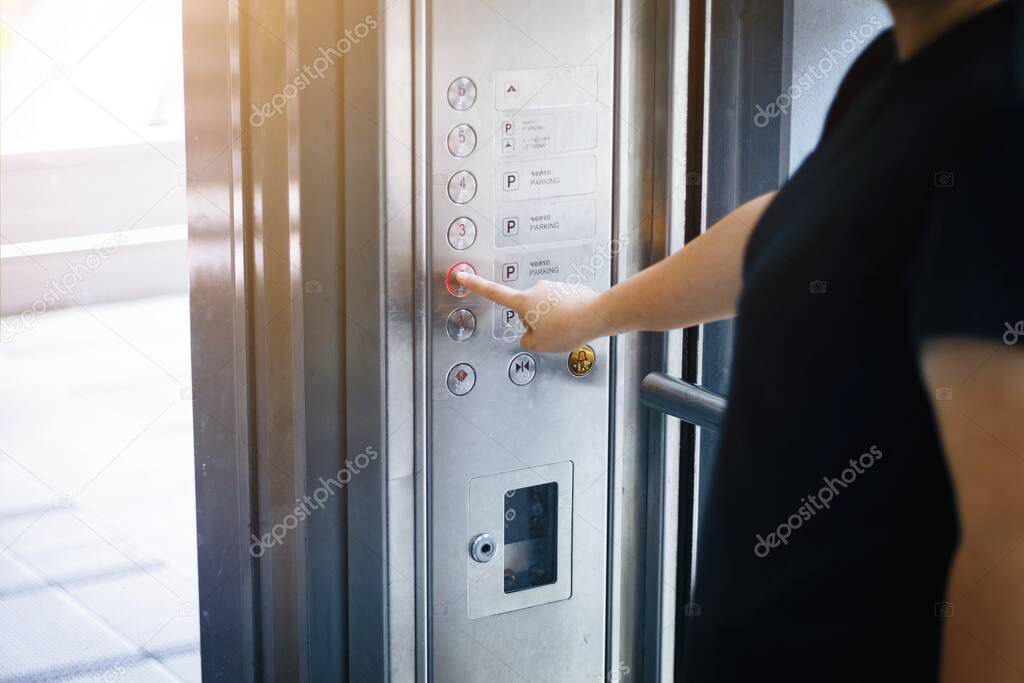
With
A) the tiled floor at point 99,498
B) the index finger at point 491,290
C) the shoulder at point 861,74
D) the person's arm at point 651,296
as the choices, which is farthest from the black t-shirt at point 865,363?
the tiled floor at point 99,498

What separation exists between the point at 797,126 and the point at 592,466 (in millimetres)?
583

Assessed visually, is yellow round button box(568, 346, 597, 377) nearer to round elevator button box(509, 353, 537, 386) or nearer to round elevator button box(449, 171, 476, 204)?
round elevator button box(509, 353, 537, 386)

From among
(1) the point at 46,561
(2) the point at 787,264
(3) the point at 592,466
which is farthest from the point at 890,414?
(1) the point at 46,561

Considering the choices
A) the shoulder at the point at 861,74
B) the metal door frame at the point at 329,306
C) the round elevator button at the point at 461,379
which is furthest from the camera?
the round elevator button at the point at 461,379

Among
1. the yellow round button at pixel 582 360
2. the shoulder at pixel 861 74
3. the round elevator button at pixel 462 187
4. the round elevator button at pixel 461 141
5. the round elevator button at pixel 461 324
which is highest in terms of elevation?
the shoulder at pixel 861 74

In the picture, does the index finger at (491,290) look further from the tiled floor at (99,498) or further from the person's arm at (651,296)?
the tiled floor at (99,498)

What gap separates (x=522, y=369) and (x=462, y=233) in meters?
0.22

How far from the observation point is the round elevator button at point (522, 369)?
1602 millimetres

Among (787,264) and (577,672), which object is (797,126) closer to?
(787,264)

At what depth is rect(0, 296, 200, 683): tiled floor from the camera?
1468mm

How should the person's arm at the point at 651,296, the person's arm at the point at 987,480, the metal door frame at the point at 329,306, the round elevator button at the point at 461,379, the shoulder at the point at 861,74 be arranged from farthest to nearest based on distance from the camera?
the round elevator button at the point at 461,379 < the metal door frame at the point at 329,306 < the person's arm at the point at 651,296 < the shoulder at the point at 861,74 < the person's arm at the point at 987,480

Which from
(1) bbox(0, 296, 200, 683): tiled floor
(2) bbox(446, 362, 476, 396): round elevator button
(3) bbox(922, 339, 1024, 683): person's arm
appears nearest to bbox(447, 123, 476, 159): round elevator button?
(2) bbox(446, 362, 476, 396): round elevator button

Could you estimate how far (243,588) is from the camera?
5.33 ft

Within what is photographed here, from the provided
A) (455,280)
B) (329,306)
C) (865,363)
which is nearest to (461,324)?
(455,280)
